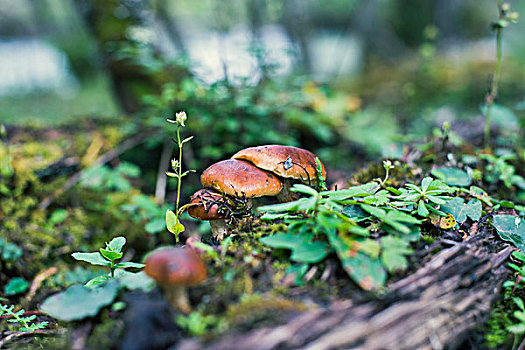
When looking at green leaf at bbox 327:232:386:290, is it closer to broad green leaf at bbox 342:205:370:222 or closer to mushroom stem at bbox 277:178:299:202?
broad green leaf at bbox 342:205:370:222

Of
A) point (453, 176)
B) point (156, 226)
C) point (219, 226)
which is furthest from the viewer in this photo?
point (156, 226)

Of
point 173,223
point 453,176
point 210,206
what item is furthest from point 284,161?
point 453,176

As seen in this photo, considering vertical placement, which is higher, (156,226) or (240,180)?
(240,180)

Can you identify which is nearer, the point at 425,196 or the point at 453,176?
→ the point at 425,196

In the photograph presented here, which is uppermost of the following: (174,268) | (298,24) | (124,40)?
(298,24)

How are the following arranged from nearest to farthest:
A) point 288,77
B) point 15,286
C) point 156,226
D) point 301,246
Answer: point 301,246 < point 15,286 < point 156,226 < point 288,77

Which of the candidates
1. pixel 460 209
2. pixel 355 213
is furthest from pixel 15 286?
pixel 460 209

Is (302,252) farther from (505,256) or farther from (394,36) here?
(394,36)

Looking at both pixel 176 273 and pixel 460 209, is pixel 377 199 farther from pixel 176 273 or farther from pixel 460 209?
pixel 176 273
